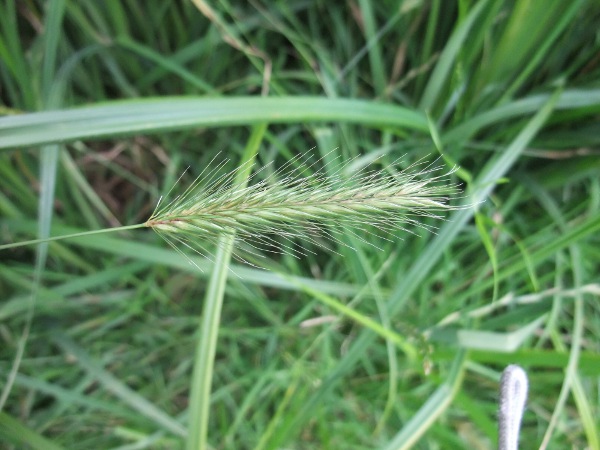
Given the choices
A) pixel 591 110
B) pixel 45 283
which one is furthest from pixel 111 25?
pixel 591 110

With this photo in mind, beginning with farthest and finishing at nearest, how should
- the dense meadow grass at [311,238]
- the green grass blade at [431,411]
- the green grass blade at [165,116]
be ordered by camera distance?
the dense meadow grass at [311,238] < the green grass blade at [431,411] < the green grass blade at [165,116]

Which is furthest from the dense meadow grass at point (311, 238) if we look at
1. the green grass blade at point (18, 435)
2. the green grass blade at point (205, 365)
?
the green grass blade at point (205, 365)

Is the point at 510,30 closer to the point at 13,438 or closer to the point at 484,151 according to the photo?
the point at 484,151

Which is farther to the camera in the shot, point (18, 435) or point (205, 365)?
point (18, 435)

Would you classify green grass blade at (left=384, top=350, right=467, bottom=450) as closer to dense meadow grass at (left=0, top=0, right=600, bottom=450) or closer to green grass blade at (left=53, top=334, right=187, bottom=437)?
dense meadow grass at (left=0, top=0, right=600, bottom=450)

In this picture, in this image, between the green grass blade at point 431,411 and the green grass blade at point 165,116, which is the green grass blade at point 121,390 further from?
the green grass blade at point 165,116

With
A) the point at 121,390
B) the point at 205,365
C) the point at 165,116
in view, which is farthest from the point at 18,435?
the point at 165,116

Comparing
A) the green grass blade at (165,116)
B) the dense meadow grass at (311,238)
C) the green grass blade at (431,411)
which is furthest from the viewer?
the dense meadow grass at (311,238)

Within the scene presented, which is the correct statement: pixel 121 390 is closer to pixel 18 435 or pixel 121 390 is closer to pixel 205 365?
pixel 18 435
